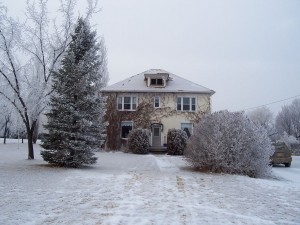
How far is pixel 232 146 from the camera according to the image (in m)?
13.8

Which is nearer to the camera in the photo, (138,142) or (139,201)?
(139,201)

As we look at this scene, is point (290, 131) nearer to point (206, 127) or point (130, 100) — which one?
point (130, 100)

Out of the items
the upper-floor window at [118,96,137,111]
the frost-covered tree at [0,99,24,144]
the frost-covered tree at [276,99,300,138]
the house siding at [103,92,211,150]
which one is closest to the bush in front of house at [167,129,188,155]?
the house siding at [103,92,211,150]

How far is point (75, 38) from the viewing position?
1565 cm

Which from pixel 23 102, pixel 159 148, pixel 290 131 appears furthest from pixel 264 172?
pixel 290 131

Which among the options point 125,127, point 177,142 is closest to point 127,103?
point 125,127

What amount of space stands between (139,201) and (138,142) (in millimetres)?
19959

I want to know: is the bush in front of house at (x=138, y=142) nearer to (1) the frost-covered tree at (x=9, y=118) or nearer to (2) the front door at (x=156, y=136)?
(2) the front door at (x=156, y=136)

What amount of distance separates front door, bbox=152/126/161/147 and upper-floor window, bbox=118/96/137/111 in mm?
2764

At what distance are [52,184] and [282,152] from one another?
15849 mm

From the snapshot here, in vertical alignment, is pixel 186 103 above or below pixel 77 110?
above

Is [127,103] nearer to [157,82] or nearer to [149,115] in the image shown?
[149,115]

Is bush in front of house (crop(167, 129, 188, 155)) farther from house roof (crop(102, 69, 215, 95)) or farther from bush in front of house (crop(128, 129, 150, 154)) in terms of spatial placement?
house roof (crop(102, 69, 215, 95))

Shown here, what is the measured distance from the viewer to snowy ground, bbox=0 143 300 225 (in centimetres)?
610
